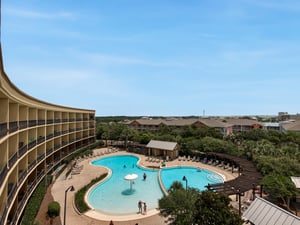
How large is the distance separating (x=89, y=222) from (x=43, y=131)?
14.2m

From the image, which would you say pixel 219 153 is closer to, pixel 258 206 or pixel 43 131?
pixel 258 206

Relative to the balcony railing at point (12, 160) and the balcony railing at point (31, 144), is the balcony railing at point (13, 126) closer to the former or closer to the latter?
the balcony railing at point (12, 160)

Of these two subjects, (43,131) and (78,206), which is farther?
(43,131)

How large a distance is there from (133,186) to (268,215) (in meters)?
17.0

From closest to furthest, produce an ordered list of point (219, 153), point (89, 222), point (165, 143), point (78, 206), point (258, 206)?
point (258, 206)
point (89, 222)
point (78, 206)
point (219, 153)
point (165, 143)

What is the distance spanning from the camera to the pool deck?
1708cm

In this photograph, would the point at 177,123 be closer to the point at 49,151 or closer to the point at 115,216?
the point at 49,151

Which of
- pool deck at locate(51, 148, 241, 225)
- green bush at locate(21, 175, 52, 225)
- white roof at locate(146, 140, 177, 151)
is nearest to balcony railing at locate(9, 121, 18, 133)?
green bush at locate(21, 175, 52, 225)

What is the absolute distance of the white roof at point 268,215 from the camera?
11422 millimetres

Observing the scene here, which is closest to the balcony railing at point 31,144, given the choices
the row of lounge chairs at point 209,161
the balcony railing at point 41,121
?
the balcony railing at point 41,121

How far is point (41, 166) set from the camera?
1049 inches

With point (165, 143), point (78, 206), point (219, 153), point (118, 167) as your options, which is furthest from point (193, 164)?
point (78, 206)

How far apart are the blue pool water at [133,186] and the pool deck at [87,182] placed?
1.35 m

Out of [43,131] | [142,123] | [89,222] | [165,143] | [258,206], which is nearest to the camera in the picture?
[258,206]
